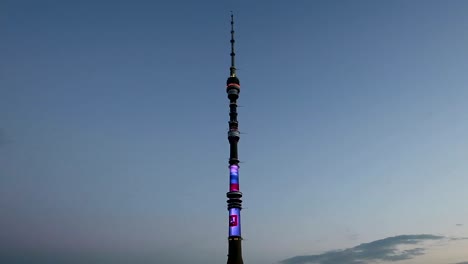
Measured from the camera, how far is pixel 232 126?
175250mm

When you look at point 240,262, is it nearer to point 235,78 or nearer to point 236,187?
point 236,187

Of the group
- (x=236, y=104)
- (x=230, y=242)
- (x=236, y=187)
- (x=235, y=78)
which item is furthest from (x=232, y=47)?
(x=230, y=242)

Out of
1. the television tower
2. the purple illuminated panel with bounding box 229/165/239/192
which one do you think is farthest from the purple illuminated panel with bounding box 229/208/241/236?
the purple illuminated panel with bounding box 229/165/239/192

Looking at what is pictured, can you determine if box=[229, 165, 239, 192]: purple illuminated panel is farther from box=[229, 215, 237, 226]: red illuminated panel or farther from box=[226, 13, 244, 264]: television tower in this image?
box=[229, 215, 237, 226]: red illuminated panel

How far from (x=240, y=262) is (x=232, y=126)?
165 feet

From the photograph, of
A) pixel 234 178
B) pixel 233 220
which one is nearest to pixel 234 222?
pixel 233 220

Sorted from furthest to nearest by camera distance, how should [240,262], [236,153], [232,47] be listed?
[232,47] < [236,153] < [240,262]

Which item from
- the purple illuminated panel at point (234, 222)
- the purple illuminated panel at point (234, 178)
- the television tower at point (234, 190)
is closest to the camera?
the television tower at point (234, 190)

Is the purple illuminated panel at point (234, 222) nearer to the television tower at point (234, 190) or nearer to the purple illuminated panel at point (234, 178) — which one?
the television tower at point (234, 190)

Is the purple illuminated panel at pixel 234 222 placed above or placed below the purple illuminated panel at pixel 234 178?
below

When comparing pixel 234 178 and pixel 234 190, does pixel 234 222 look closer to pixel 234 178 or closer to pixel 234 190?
pixel 234 190

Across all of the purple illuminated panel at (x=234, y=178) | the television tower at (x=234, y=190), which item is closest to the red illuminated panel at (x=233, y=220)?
the television tower at (x=234, y=190)

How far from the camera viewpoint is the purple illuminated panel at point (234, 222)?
163250 millimetres

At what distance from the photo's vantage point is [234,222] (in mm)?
164500
